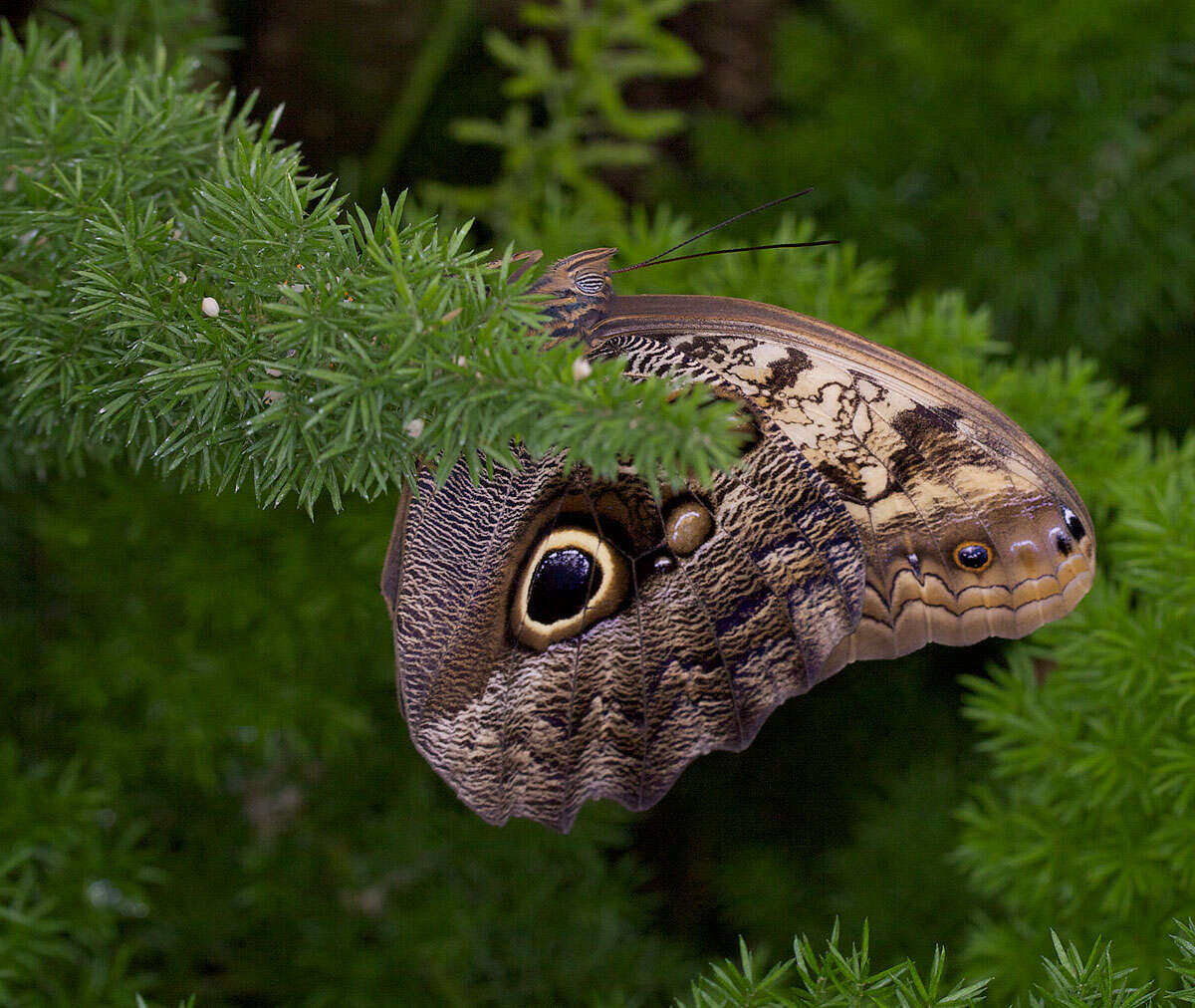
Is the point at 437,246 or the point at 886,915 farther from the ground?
the point at 437,246

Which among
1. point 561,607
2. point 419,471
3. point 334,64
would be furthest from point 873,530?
point 334,64

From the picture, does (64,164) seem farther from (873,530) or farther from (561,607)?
(873,530)

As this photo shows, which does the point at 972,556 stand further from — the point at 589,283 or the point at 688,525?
the point at 589,283

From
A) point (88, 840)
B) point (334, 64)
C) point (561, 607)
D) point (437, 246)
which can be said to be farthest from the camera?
point (334, 64)

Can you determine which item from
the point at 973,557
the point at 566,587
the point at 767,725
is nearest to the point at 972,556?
the point at 973,557

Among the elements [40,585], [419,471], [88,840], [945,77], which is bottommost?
[88,840]

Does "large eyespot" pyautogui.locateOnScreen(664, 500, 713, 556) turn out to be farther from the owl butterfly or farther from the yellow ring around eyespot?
the yellow ring around eyespot

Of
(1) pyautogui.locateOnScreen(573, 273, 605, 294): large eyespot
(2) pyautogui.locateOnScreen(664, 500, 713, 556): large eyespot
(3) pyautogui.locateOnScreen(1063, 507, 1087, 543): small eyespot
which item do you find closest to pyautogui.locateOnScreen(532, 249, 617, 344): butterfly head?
(1) pyautogui.locateOnScreen(573, 273, 605, 294): large eyespot
